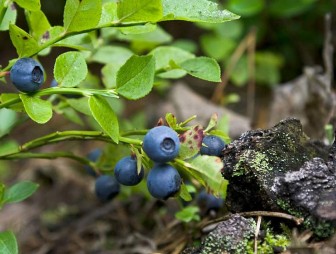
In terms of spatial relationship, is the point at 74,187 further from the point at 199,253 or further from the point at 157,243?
the point at 199,253

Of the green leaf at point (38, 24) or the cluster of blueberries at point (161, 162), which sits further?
the green leaf at point (38, 24)

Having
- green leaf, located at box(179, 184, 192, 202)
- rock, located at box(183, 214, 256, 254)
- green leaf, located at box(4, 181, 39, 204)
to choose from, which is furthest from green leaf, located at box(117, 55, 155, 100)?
green leaf, located at box(4, 181, 39, 204)

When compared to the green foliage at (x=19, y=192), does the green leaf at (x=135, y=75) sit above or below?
above

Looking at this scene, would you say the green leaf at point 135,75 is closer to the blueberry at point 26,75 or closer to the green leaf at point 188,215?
the blueberry at point 26,75

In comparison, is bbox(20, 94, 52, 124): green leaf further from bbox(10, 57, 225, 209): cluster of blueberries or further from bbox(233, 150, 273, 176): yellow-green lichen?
bbox(233, 150, 273, 176): yellow-green lichen

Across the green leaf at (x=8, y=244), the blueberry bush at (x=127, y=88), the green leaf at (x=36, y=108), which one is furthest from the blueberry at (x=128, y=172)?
the green leaf at (x=8, y=244)
